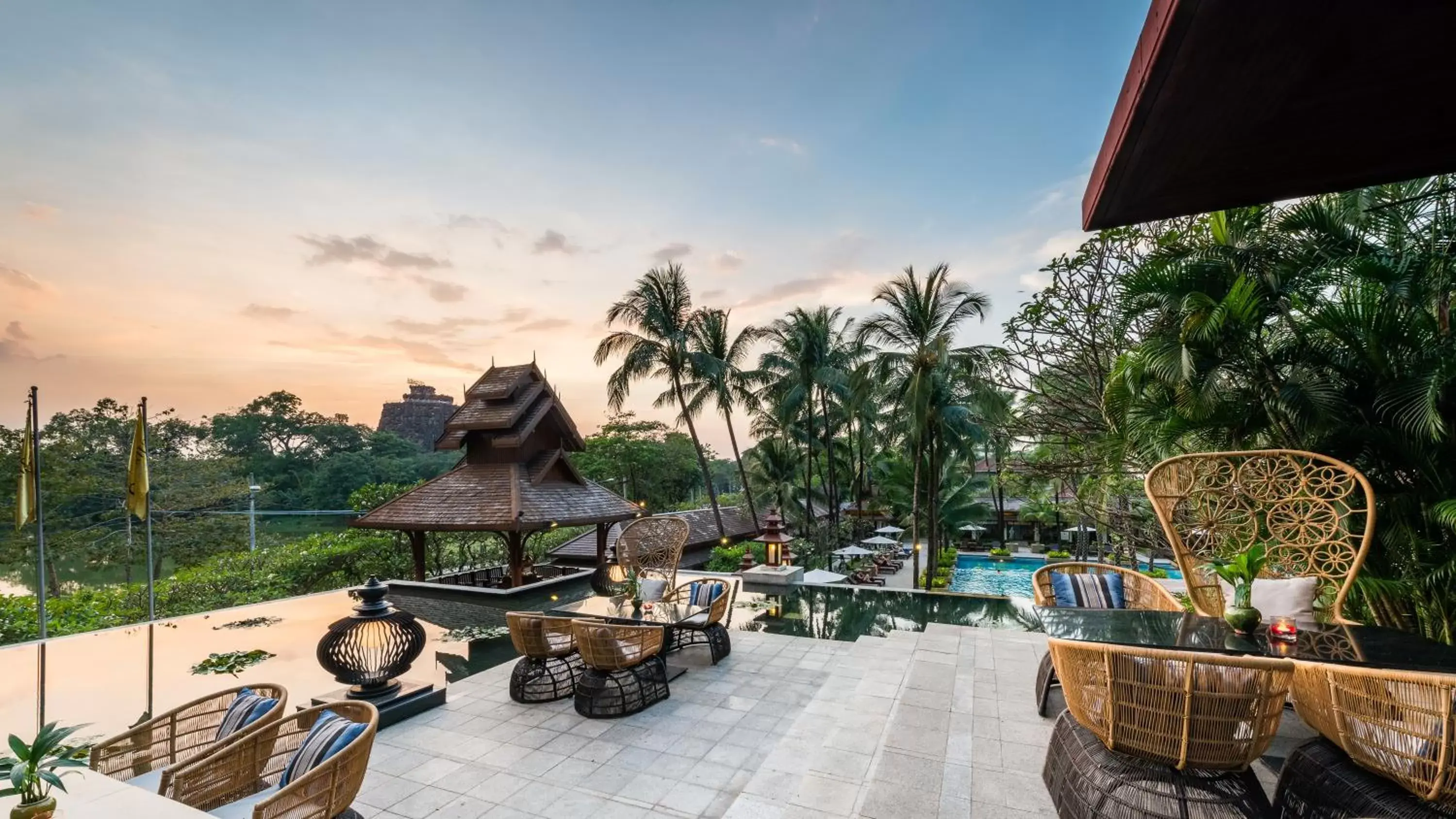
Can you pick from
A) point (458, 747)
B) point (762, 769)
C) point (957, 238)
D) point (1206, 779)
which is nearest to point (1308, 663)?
point (1206, 779)

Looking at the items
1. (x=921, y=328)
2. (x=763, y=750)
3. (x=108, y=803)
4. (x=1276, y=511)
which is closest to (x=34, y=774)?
(x=108, y=803)

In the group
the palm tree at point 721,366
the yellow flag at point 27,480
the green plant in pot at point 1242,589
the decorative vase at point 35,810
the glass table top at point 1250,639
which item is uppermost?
the palm tree at point 721,366

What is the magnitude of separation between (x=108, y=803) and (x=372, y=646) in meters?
2.81

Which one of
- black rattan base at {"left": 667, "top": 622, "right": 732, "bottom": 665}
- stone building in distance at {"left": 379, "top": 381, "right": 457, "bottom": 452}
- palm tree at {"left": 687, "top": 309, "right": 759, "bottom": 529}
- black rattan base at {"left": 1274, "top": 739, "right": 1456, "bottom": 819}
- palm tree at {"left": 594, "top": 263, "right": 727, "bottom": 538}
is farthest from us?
stone building in distance at {"left": 379, "top": 381, "right": 457, "bottom": 452}

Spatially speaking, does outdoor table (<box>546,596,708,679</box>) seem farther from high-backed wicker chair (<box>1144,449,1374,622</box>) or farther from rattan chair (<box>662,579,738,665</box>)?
high-backed wicker chair (<box>1144,449,1374,622</box>)

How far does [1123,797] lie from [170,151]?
10575 mm

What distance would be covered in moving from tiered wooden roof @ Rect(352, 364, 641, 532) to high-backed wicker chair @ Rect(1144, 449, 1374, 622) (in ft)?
25.3

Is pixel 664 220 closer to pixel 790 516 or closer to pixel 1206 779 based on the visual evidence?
pixel 1206 779

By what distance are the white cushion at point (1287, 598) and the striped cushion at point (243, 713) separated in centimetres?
526

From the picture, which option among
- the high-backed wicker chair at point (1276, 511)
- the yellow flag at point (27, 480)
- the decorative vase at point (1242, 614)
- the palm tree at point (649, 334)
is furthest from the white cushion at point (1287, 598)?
the palm tree at point (649, 334)

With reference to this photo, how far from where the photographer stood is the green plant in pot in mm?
2746

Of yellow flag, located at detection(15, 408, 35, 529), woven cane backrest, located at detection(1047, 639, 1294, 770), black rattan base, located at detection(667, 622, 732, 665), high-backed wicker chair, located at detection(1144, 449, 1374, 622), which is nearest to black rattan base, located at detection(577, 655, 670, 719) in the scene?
black rattan base, located at detection(667, 622, 732, 665)

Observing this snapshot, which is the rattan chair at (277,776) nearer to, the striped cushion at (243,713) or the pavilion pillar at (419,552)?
the striped cushion at (243,713)

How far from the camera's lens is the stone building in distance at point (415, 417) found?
39.5m
